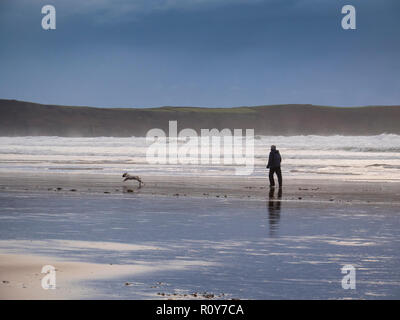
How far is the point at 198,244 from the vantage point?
1313cm

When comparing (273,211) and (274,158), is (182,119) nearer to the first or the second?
(274,158)

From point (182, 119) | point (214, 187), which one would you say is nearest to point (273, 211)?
point (214, 187)

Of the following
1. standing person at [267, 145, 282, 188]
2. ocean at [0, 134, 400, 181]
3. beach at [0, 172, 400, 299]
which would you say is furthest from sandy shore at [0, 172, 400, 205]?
ocean at [0, 134, 400, 181]

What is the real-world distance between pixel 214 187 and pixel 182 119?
129 m

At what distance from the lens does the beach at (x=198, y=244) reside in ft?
31.4

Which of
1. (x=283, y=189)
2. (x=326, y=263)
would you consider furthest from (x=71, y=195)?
(x=326, y=263)

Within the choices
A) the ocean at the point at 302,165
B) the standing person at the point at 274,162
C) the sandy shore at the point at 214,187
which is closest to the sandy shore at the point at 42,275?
the sandy shore at the point at 214,187

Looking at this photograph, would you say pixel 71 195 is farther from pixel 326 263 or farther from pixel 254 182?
pixel 326 263

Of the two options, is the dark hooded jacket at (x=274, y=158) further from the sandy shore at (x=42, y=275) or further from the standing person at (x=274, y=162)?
the sandy shore at (x=42, y=275)

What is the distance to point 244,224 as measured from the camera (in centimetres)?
1609

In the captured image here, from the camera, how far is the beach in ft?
31.4

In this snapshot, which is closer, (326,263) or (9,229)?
(326,263)

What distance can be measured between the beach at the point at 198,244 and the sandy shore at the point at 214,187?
1.05ft
